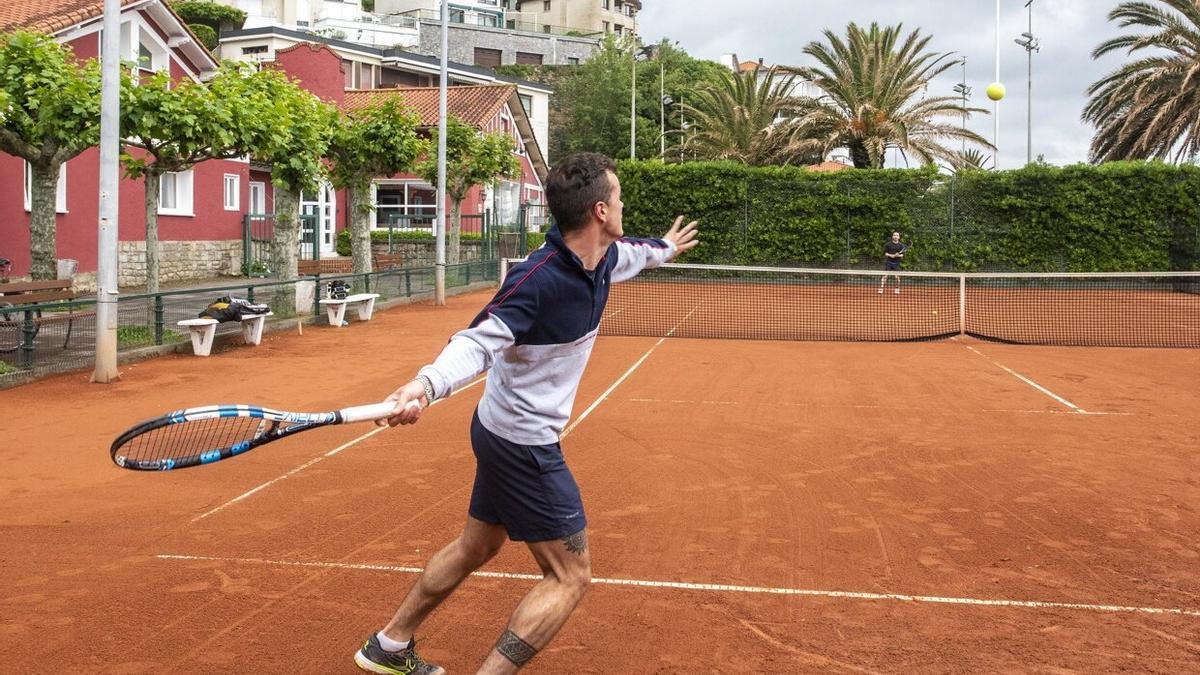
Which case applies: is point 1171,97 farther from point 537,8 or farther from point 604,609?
point 537,8

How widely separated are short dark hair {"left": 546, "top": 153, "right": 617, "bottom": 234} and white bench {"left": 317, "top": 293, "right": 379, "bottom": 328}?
1627 cm

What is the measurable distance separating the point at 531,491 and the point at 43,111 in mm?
14026

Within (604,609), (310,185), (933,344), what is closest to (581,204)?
(604,609)

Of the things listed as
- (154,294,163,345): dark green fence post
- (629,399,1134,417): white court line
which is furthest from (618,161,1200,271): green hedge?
(629,399,1134,417): white court line

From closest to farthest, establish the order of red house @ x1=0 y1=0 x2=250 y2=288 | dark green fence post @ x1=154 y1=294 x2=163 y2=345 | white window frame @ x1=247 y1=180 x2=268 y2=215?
dark green fence post @ x1=154 y1=294 x2=163 y2=345 < red house @ x1=0 y1=0 x2=250 y2=288 < white window frame @ x1=247 y1=180 x2=268 y2=215

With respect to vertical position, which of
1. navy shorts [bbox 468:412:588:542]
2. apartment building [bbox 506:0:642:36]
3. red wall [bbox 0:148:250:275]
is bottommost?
navy shorts [bbox 468:412:588:542]

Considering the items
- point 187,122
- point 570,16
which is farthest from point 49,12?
point 570,16

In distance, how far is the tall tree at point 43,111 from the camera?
1527 cm

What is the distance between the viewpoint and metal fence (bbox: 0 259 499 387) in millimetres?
12656

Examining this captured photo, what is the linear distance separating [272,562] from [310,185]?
16.4 meters

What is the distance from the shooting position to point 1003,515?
723cm

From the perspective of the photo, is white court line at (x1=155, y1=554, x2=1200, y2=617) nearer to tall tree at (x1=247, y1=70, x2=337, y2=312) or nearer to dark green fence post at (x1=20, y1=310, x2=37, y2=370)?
dark green fence post at (x1=20, y1=310, x2=37, y2=370)

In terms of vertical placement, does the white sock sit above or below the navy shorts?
below

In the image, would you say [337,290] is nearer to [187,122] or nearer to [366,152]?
[187,122]
